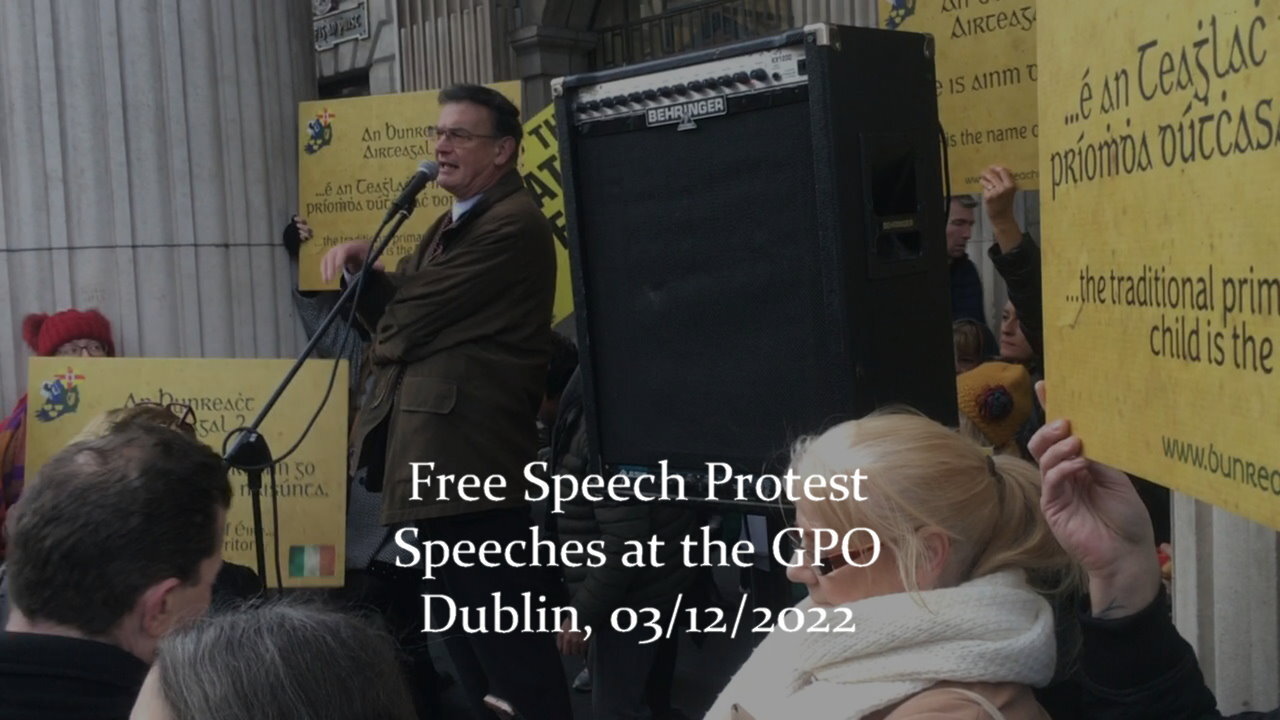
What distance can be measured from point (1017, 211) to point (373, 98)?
2825 millimetres

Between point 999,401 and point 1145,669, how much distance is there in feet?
5.51

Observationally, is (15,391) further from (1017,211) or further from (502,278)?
(1017,211)

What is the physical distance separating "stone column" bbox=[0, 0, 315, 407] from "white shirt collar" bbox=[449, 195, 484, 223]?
120 centimetres

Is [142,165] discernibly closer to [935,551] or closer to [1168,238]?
[935,551]

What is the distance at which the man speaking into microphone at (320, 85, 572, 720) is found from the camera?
144 inches

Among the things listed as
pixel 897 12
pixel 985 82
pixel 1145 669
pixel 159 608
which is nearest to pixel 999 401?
pixel 985 82

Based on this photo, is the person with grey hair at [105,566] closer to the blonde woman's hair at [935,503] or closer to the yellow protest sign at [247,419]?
the blonde woman's hair at [935,503]

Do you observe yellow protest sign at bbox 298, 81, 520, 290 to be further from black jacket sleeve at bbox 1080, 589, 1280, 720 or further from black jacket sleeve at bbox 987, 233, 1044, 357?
black jacket sleeve at bbox 1080, 589, 1280, 720

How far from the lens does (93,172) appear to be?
452 centimetres

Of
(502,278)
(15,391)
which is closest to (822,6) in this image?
(502,278)

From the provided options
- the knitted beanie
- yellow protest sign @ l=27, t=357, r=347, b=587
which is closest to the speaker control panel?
the knitted beanie

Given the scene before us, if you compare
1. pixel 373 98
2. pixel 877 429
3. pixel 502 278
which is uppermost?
pixel 373 98

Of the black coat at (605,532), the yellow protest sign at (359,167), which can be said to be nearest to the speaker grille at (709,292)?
the black coat at (605,532)

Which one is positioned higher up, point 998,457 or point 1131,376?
point 1131,376
